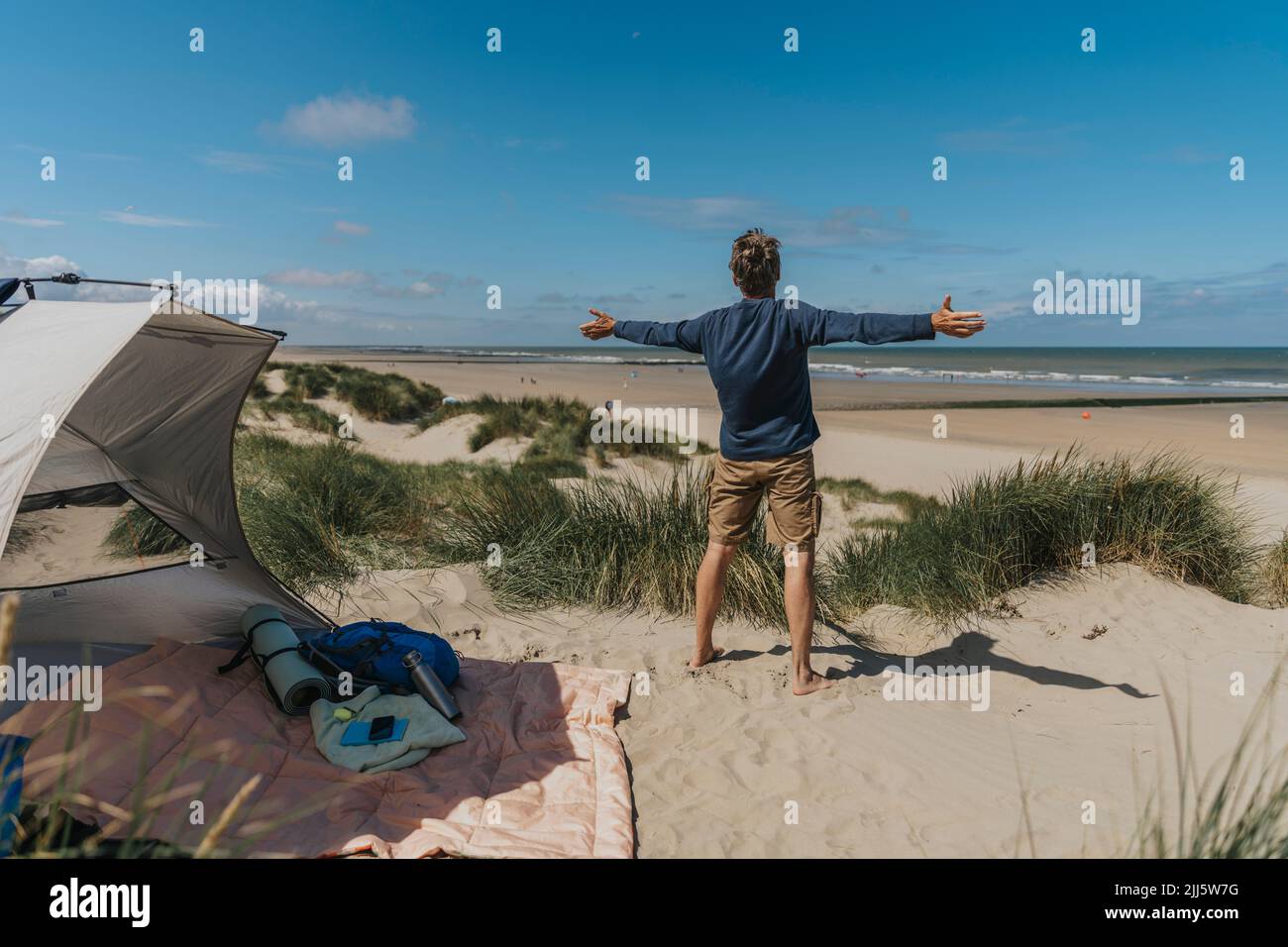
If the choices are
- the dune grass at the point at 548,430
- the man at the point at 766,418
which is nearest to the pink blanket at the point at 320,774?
the man at the point at 766,418

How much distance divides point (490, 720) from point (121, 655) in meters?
1.92

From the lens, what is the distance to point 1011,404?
2931 centimetres

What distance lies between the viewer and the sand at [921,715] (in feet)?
10.7

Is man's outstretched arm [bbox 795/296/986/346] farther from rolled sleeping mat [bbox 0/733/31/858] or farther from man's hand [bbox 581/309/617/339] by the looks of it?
rolled sleeping mat [bbox 0/733/31/858]

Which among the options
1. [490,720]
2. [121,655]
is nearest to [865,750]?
[490,720]

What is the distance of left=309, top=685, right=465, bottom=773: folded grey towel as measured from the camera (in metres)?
3.63

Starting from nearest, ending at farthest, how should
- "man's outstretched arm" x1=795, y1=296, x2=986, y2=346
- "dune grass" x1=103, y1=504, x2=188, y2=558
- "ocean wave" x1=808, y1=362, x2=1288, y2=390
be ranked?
1. "man's outstretched arm" x1=795, y1=296, x2=986, y2=346
2. "dune grass" x1=103, y1=504, x2=188, y2=558
3. "ocean wave" x1=808, y1=362, x2=1288, y2=390

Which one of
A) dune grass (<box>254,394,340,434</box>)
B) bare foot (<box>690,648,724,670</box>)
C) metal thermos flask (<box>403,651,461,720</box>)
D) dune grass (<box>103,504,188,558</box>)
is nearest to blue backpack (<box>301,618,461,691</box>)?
metal thermos flask (<box>403,651,461,720</box>)

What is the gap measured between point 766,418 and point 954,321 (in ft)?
3.43

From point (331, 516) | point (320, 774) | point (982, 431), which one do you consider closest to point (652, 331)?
point (320, 774)

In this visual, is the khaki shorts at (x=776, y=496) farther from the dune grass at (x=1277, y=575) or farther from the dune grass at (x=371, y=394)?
the dune grass at (x=371, y=394)

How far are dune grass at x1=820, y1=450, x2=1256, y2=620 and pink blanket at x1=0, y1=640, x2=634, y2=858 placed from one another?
9.15 ft

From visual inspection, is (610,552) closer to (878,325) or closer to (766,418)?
(766,418)

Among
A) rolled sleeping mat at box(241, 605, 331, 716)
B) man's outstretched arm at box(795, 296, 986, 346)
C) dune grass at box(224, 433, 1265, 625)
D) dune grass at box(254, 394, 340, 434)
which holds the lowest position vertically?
rolled sleeping mat at box(241, 605, 331, 716)
